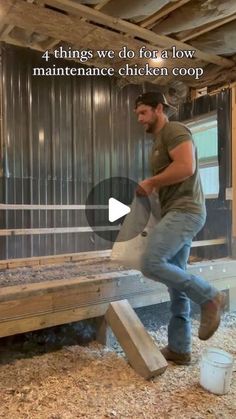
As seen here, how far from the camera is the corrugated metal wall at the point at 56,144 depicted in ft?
9.18

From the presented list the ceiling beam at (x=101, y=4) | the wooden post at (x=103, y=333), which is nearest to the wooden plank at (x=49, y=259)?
the wooden post at (x=103, y=333)

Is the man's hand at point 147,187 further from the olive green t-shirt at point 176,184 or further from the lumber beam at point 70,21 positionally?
the lumber beam at point 70,21

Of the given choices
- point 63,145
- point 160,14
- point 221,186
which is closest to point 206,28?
point 160,14

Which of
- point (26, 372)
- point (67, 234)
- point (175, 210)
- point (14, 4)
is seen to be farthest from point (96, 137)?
point (26, 372)

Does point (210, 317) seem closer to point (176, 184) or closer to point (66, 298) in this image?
point (176, 184)

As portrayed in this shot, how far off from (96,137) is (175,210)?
1906 millimetres

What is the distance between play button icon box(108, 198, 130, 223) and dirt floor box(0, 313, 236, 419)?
1639 millimetres

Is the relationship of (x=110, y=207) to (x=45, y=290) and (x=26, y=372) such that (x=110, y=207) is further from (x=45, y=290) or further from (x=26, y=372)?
(x=26, y=372)

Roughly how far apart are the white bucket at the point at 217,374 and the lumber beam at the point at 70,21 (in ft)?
7.61

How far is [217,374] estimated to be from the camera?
1.42m

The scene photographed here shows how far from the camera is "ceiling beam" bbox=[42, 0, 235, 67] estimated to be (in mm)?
2246

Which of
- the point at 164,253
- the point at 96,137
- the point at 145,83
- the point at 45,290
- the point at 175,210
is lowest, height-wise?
the point at 45,290

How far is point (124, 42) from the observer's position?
8.96ft

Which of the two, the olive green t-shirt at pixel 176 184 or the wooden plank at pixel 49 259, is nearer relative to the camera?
the olive green t-shirt at pixel 176 184
